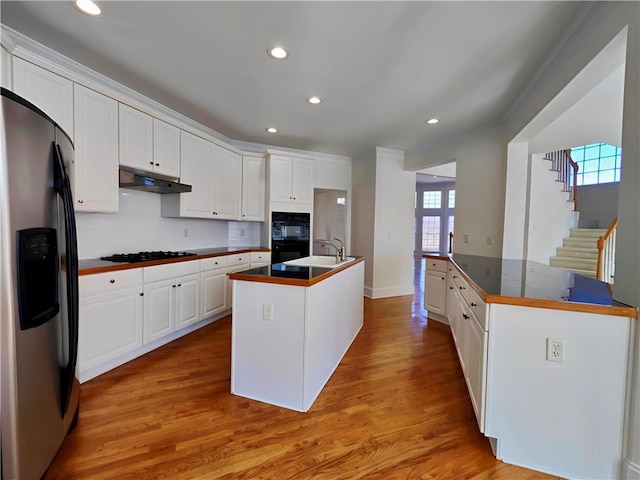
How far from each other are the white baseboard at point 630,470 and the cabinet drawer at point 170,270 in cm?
336

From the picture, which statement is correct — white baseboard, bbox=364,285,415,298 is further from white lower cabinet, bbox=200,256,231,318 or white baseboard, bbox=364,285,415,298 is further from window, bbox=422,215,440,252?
window, bbox=422,215,440,252

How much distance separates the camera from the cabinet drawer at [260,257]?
165 inches

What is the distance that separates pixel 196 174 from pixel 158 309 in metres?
1.68

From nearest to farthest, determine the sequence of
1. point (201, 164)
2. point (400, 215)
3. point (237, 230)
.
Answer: point (201, 164)
point (237, 230)
point (400, 215)

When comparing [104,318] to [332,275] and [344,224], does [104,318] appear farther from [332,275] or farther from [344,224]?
[344,224]

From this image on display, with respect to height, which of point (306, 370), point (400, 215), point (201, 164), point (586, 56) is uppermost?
point (586, 56)

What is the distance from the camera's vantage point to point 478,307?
5.80ft

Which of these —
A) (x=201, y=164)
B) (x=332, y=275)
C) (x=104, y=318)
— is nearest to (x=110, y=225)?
(x=104, y=318)

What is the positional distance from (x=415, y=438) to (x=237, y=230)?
376 cm

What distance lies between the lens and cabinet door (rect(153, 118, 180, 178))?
117 inches

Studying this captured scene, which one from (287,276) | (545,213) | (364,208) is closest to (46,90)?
→ (287,276)

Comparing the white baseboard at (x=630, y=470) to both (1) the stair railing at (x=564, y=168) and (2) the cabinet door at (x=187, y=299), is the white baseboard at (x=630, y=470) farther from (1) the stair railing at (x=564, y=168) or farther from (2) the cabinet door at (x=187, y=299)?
(1) the stair railing at (x=564, y=168)

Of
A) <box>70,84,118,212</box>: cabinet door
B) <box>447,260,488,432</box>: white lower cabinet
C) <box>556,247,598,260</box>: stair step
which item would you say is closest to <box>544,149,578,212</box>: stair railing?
<box>556,247,598,260</box>: stair step

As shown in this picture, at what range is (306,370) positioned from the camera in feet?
6.18
